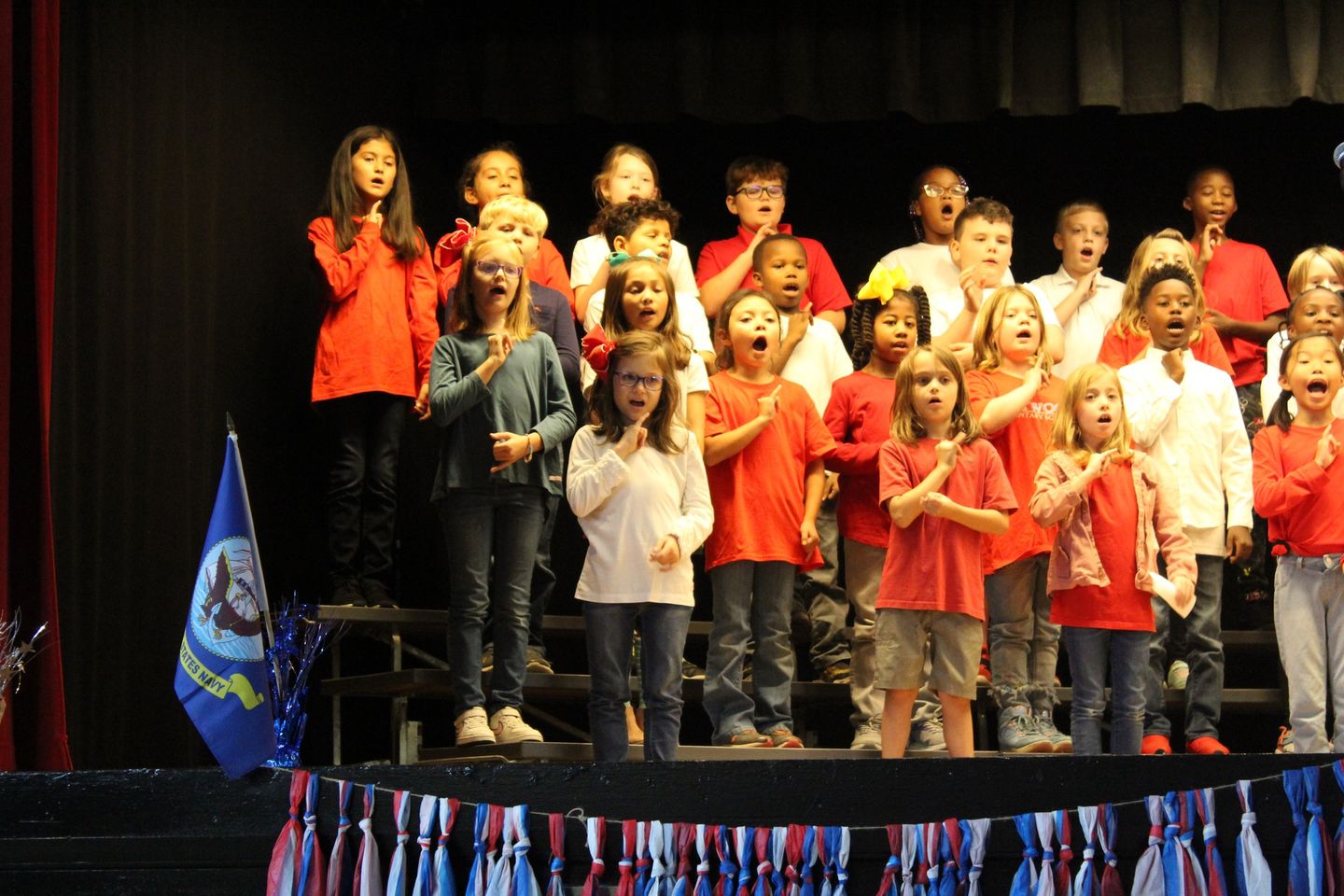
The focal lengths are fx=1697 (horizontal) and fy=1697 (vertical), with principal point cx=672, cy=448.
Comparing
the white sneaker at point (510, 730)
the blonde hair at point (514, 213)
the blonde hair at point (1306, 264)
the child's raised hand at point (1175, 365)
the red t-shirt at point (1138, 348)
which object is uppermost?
the blonde hair at point (514, 213)

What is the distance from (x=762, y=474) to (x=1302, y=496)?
1.43 m

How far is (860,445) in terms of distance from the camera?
15.7 ft

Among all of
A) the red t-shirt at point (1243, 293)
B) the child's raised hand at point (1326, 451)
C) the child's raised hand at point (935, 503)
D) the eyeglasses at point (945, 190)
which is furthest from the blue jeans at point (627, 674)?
the red t-shirt at point (1243, 293)

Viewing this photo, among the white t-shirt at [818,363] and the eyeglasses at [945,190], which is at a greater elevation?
the eyeglasses at [945,190]

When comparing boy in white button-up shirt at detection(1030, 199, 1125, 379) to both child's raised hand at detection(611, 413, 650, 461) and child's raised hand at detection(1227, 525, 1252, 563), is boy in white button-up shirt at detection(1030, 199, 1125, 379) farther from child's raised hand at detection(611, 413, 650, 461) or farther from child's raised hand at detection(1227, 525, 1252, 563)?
child's raised hand at detection(611, 413, 650, 461)

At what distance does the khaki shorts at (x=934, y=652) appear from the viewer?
13.5ft

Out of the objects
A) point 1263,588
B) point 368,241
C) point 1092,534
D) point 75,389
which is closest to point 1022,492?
point 1092,534

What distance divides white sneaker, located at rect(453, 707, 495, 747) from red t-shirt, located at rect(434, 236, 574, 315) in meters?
1.62

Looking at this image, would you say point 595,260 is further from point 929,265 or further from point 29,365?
point 29,365

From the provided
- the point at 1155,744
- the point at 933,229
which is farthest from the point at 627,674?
the point at 933,229

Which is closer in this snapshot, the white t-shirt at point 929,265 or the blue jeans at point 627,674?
the blue jeans at point 627,674

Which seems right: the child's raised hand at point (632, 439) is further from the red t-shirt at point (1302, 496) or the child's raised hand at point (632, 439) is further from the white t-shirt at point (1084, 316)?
the white t-shirt at point (1084, 316)

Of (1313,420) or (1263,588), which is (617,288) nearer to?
(1313,420)

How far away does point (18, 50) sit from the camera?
4.19m
